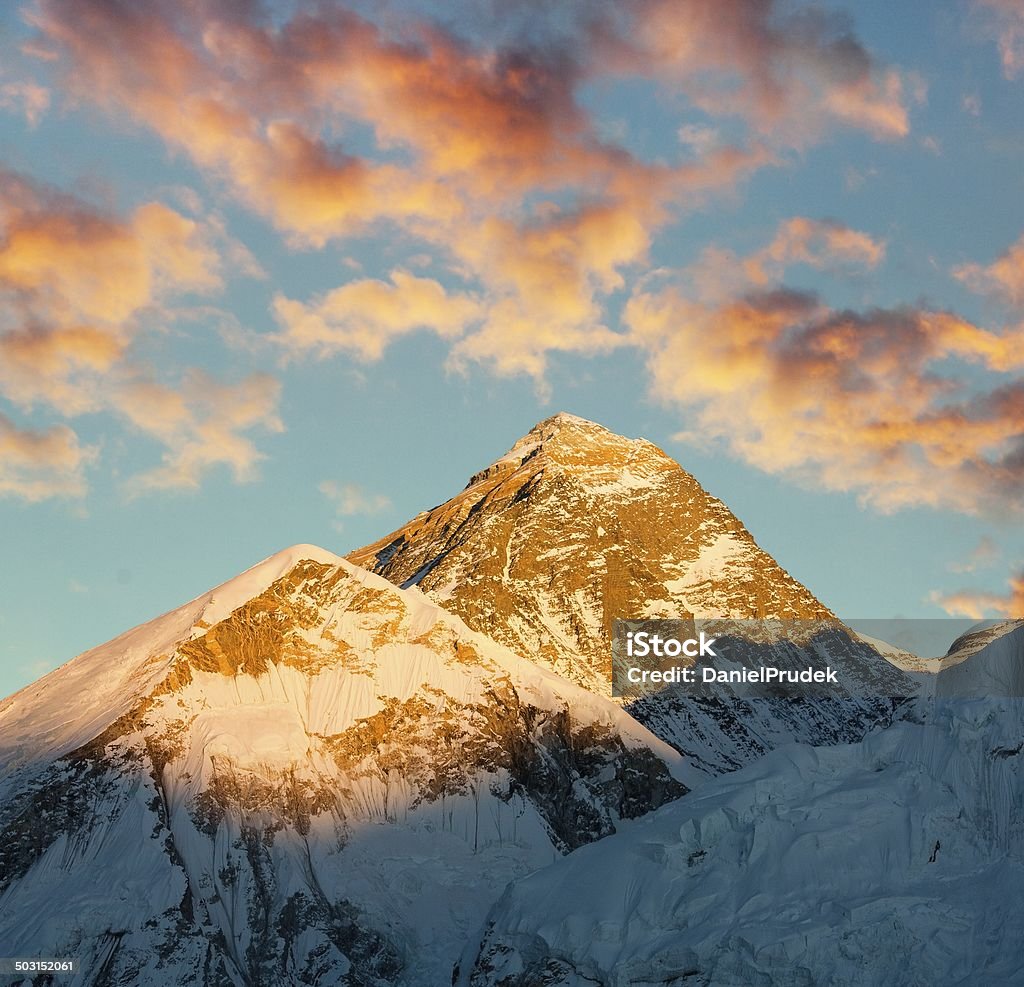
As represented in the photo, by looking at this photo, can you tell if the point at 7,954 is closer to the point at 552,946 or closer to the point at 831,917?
the point at 552,946

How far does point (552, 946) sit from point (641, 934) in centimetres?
905

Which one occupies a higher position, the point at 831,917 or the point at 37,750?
the point at 37,750

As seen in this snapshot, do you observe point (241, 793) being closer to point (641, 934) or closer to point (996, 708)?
point (641, 934)

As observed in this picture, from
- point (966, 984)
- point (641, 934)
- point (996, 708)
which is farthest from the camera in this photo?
point (996, 708)

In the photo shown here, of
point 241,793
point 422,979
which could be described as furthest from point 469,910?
point 241,793

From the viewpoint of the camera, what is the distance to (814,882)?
141 metres

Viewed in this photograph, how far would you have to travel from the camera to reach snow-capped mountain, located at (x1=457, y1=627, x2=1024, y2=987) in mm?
134250

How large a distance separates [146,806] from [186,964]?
24.7 metres

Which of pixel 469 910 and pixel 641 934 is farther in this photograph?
pixel 469 910

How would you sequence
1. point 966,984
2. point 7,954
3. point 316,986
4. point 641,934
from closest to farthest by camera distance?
point 966,984
point 641,934
point 7,954
point 316,986

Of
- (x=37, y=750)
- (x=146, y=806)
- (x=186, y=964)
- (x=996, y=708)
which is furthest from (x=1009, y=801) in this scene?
(x=37, y=750)

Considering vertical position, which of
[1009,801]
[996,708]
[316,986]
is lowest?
[316,986]

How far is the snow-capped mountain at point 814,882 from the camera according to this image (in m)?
134

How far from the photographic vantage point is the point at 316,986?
6919 inches
